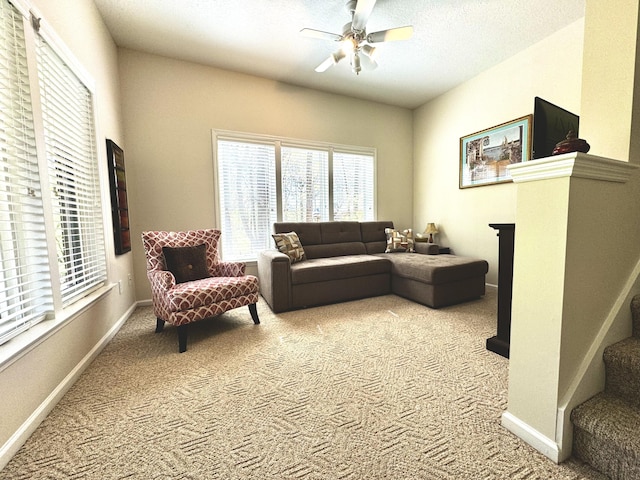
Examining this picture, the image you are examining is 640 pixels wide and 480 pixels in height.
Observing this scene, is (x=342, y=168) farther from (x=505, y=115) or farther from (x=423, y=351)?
(x=423, y=351)

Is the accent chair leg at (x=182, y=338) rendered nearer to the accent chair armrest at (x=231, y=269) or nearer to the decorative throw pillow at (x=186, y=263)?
the decorative throw pillow at (x=186, y=263)

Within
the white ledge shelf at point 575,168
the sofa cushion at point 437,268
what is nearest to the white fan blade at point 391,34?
the white ledge shelf at point 575,168

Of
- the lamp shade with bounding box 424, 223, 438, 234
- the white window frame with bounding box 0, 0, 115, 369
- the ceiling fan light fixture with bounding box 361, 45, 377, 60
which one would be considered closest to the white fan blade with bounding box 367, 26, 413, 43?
the ceiling fan light fixture with bounding box 361, 45, 377, 60

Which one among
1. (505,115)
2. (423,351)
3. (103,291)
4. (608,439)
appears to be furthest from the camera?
(505,115)

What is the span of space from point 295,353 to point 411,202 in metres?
3.82

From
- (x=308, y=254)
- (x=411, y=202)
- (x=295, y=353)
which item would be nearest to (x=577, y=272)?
(x=295, y=353)

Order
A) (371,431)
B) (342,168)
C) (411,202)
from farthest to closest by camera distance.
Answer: (411,202)
(342,168)
(371,431)

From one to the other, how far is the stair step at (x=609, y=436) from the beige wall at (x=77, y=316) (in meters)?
2.35

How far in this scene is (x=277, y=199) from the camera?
3893 millimetres

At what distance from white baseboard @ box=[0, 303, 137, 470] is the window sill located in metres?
0.32

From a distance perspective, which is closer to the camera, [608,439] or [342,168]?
[608,439]

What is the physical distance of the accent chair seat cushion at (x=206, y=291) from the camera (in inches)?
80.8

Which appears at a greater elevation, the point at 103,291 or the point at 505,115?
the point at 505,115

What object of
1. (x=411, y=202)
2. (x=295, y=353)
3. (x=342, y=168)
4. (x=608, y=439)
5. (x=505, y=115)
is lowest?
(x=295, y=353)
